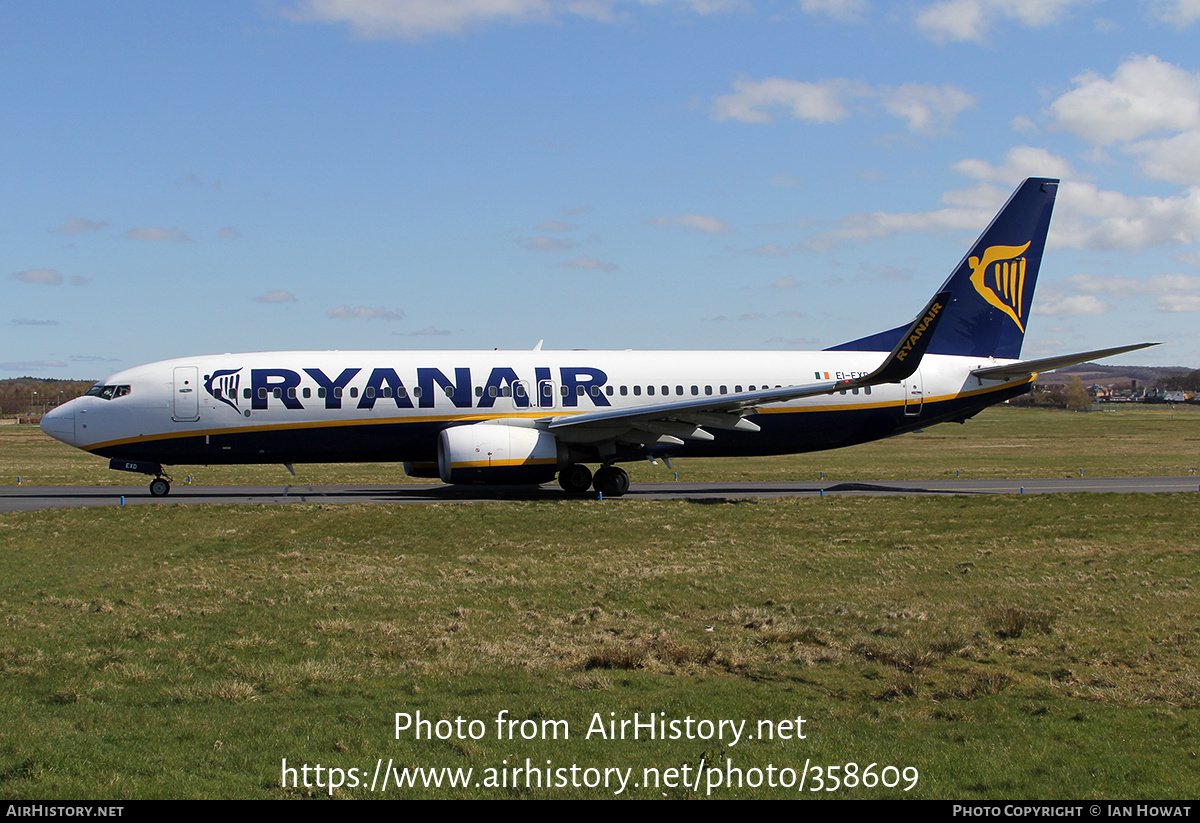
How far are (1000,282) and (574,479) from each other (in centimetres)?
1653

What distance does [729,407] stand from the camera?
28.7m

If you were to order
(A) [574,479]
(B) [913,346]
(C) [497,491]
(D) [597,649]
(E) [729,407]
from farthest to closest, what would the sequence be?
(C) [497,491]
(A) [574,479]
(E) [729,407]
(B) [913,346]
(D) [597,649]

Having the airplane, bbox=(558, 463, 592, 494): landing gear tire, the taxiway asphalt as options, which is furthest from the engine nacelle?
bbox=(558, 463, 592, 494): landing gear tire

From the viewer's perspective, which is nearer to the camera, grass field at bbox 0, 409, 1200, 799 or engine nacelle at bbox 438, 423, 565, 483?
grass field at bbox 0, 409, 1200, 799

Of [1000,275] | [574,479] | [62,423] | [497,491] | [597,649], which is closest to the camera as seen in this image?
[597,649]

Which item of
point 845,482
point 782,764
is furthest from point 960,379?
point 782,764

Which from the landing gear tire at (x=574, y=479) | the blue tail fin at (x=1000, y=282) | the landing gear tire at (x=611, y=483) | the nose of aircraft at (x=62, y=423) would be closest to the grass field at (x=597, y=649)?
the landing gear tire at (x=611, y=483)

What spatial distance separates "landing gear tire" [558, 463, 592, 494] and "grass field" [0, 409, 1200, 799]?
4.66 m

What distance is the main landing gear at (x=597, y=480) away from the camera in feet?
99.2

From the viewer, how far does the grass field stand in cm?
838

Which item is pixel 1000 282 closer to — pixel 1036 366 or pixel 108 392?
pixel 1036 366

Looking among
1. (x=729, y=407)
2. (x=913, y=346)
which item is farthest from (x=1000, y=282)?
(x=729, y=407)

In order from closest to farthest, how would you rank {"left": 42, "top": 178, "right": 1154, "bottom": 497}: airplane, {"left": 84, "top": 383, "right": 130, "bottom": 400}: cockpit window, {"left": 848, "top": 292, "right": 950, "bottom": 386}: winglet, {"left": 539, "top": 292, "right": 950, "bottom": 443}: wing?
1. {"left": 848, "top": 292, "right": 950, "bottom": 386}: winglet
2. {"left": 539, "top": 292, "right": 950, "bottom": 443}: wing
3. {"left": 42, "top": 178, "right": 1154, "bottom": 497}: airplane
4. {"left": 84, "top": 383, "right": 130, "bottom": 400}: cockpit window

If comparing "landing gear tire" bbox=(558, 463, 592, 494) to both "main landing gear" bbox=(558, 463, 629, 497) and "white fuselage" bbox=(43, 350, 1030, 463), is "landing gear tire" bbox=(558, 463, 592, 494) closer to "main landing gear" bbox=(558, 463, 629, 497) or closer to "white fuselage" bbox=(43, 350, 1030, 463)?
"main landing gear" bbox=(558, 463, 629, 497)
